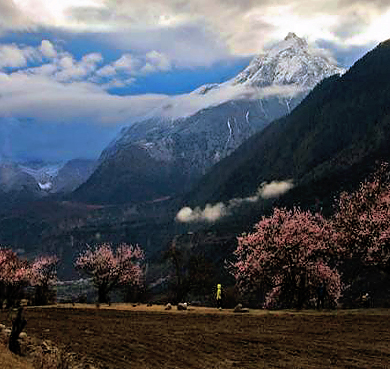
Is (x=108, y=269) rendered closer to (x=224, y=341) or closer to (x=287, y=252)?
(x=287, y=252)

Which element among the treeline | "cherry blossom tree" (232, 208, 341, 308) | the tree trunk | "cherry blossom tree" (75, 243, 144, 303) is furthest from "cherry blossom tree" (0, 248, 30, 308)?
"cherry blossom tree" (232, 208, 341, 308)

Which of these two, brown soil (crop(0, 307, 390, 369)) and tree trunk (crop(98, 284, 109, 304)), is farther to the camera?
tree trunk (crop(98, 284, 109, 304))

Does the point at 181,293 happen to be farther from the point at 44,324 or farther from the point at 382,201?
the point at 44,324

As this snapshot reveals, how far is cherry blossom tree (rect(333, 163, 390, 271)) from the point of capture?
55.5 metres

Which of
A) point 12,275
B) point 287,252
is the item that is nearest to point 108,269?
point 12,275

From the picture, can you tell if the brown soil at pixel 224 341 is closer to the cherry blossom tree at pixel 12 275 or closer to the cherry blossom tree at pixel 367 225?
the cherry blossom tree at pixel 367 225

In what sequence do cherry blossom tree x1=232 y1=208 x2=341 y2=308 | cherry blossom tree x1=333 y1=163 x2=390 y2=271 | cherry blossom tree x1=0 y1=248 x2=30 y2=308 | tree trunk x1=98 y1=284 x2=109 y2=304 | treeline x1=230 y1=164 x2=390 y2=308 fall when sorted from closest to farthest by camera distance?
cherry blossom tree x1=333 y1=163 x2=390 y2=271
treeline x1=230 y1=164 x2=390 y2=308
cherry blossom tree x1=232 y1=208 x2=341 y2=308
tree trunk x1=98 y1=284 x2=109 y2=304
cherry blossom tree x1=0 y1=248 x2=30 y2=308

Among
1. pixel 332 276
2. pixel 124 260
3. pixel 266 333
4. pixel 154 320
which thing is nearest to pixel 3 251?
pixel 124 260

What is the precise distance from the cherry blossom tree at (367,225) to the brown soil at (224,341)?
12.4 metres

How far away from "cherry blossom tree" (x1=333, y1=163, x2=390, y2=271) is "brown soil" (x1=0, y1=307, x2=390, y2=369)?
12.4 metres

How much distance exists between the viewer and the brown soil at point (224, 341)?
2652cm

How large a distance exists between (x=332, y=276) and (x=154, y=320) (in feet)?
148

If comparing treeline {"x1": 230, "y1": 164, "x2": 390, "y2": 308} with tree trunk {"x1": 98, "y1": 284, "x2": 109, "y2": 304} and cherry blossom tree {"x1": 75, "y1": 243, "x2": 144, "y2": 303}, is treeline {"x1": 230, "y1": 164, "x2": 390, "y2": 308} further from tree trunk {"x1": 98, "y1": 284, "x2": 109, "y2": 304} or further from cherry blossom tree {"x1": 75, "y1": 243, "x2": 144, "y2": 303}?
cherry blossom tree {"x1": 75, "y1": 243, "x2": 144, "y2": 303}

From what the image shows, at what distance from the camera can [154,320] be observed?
144 feet
